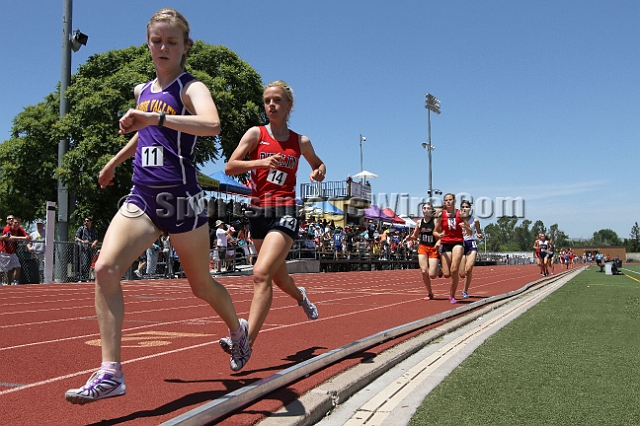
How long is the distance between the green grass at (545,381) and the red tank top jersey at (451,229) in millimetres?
3627

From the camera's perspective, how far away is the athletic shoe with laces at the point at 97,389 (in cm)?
307

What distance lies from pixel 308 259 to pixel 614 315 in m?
19.1

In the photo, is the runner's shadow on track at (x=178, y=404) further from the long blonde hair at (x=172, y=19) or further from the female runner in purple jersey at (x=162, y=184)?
the long blonde hair at (x=172, y=19)

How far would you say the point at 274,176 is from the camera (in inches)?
193

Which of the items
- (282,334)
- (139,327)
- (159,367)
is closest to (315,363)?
(159,367)

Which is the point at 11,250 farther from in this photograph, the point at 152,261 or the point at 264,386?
the point at 264,386

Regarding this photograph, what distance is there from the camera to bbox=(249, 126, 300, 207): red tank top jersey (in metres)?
4.90

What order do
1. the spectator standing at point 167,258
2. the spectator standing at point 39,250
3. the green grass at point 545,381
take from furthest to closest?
the spectator standing at point 167,258 < the spectator standing at point 39,250 < the green grass at point 545,381

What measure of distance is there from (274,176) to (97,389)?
2226mm

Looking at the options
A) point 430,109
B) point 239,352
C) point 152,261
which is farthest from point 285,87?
point 430,109

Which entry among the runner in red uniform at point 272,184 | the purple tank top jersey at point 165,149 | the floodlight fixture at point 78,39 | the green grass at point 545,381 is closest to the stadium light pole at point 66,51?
the floodlight fixture at point 78,39

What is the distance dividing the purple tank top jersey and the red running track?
1.25 meters

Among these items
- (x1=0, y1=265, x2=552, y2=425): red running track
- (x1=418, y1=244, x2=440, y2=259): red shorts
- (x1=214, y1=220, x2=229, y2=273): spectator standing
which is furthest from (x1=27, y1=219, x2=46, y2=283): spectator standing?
(x1=418, y1=244, x2=440, y2=259): red shorts

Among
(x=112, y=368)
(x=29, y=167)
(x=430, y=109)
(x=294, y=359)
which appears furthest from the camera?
(x=430, y=109)
